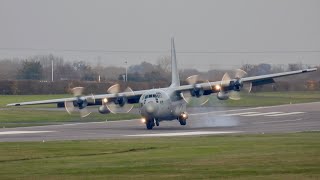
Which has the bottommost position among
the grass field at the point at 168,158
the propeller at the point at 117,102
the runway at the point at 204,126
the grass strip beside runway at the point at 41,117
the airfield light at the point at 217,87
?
the grass field at the point at 168,158

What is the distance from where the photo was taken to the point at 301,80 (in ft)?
306

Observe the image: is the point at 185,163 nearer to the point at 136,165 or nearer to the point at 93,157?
the point at 136,165

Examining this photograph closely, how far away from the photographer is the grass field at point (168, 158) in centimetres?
2884

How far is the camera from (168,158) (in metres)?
35.1

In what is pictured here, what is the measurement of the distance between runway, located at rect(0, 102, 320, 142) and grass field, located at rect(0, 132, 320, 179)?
266 inches

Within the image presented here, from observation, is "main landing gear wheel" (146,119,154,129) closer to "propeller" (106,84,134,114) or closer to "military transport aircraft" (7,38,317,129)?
"military transport aircraft" (7,38,317,129)

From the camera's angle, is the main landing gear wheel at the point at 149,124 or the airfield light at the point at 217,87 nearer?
the main landing gear wheel at the point at 149,124

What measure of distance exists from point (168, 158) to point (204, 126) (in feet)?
103

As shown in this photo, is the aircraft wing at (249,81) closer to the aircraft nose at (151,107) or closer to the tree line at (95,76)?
the aircraft nose at (151,107)

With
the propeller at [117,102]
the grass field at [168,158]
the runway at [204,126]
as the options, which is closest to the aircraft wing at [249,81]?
the runway at [204,126]

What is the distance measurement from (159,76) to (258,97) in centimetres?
1657

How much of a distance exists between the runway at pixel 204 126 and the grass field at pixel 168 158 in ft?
22.2

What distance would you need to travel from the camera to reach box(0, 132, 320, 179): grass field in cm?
2884

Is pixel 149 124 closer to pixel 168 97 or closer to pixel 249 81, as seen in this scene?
pixel 168 97
